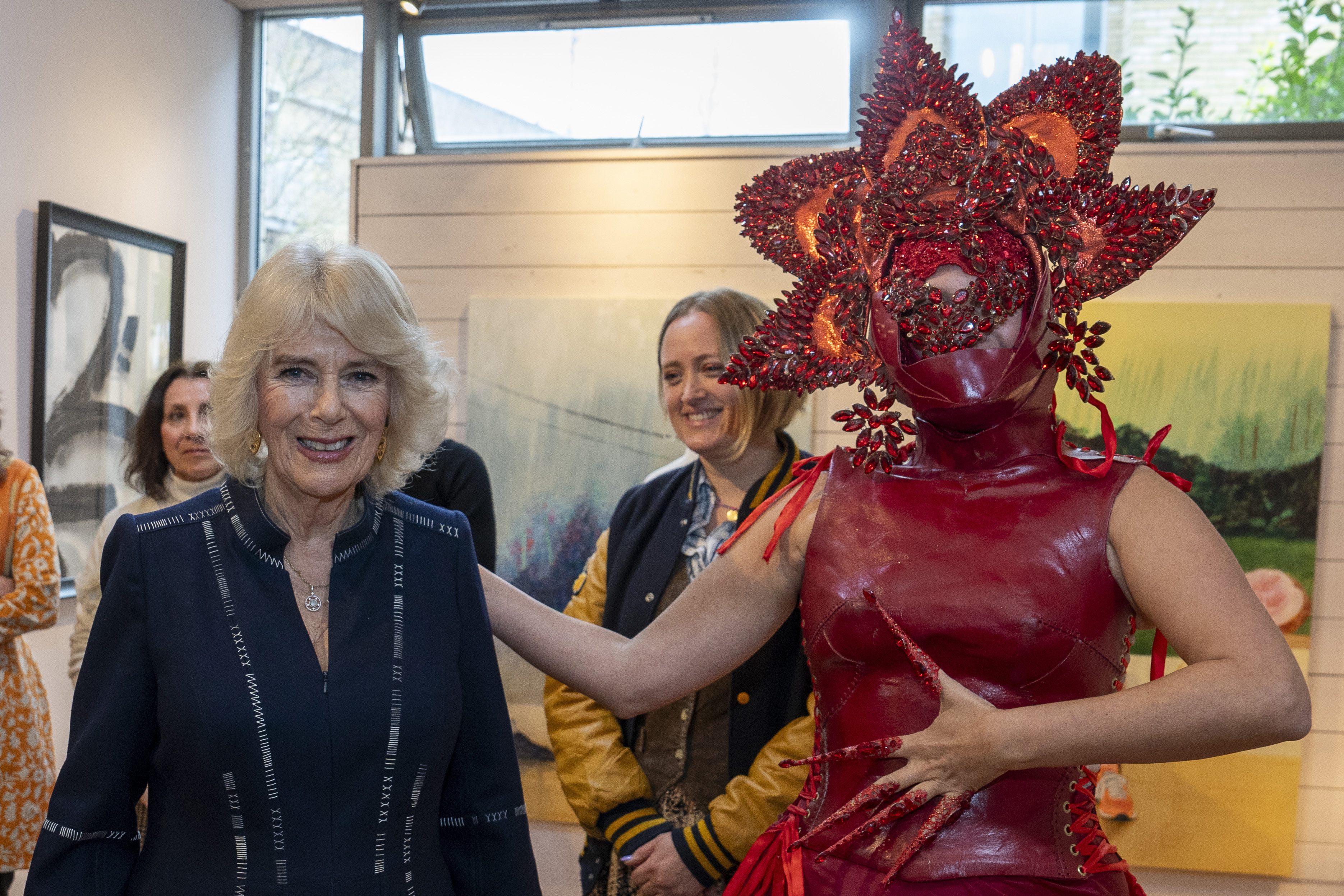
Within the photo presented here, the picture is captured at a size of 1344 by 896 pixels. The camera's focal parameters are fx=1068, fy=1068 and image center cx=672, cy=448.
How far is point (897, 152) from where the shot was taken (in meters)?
1.35

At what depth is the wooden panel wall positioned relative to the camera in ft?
10.3

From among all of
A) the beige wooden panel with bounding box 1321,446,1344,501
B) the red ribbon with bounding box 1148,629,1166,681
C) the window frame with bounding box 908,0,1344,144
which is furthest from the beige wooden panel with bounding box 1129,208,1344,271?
the red ribbon with bounding box 1148,629,1166,681

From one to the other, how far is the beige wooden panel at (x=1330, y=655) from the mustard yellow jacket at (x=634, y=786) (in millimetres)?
2073

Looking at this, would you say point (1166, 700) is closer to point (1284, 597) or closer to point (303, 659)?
point (303, 659)

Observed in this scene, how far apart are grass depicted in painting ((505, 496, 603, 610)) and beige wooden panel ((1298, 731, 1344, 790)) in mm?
2225

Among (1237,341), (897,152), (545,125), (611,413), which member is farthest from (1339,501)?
(545,125)

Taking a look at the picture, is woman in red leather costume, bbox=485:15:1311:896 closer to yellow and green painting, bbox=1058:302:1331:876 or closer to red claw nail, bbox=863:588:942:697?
red claw nail, bbox=863:588:942:697

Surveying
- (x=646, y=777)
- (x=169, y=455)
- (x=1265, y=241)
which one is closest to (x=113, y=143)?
(x=169, y=455)

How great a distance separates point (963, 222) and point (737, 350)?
0.79 m

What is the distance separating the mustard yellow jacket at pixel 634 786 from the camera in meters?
1.78

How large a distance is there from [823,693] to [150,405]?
6.99 ft

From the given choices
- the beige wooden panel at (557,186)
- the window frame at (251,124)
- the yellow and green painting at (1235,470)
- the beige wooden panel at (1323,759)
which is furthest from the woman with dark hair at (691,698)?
the window frame at (251,124)

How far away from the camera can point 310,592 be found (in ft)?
4.37

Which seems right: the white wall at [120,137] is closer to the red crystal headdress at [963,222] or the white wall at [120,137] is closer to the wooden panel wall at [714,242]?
the wooden panel wall at [714,242]
